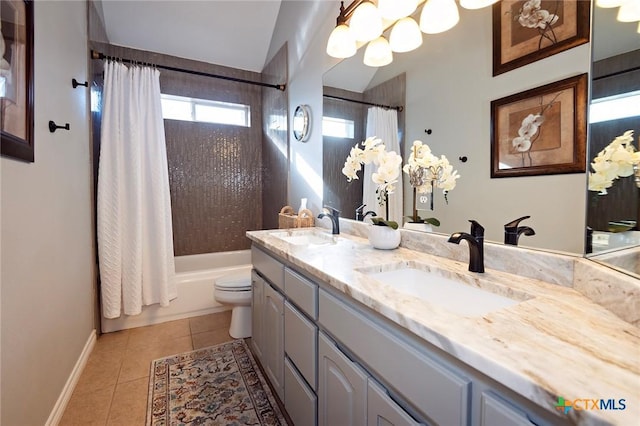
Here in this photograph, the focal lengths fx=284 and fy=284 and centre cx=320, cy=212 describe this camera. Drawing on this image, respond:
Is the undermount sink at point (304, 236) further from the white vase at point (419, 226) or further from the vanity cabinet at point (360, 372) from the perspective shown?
the white vase at point (419, 226)

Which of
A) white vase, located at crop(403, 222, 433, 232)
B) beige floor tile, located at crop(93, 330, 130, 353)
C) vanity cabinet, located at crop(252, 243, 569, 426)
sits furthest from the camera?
beige floor tile, located at crop(93, 330, 130, 353)

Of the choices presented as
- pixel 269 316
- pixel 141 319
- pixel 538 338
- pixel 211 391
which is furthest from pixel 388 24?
A: pixel 141 319

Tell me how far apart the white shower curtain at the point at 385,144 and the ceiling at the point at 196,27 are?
2.02 metres

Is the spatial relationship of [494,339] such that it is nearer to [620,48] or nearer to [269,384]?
[620,48]

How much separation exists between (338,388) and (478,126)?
1089 mm

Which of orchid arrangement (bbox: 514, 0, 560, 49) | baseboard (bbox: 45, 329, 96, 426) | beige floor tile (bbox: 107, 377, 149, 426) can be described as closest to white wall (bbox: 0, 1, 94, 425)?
baseboard (bbox: 45, 329, 96, 426)

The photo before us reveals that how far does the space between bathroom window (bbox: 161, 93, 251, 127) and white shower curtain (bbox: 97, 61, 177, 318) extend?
54cm

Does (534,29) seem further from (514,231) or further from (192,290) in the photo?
(192,290)

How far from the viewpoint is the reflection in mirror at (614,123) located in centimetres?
69

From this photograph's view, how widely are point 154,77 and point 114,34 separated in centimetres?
67

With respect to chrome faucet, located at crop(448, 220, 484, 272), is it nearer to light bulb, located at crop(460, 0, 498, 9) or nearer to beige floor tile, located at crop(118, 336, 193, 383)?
light bulb, located at crop(460, 0, 498, 9)

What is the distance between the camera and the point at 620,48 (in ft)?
2.36

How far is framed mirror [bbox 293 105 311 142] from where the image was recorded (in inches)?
90.9

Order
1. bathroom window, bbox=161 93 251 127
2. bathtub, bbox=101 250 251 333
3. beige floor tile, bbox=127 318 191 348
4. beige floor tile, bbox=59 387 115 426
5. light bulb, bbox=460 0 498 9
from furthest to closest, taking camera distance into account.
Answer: bathroom window, bbox=161 93 251 127, bathtub, bbox=101 250 251 333, beige floor tile, bbox=127 318 191 348, beige floor tile, bbox=59 387 115 426, light bulb, bbox=460 0 498 9
